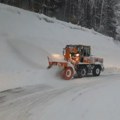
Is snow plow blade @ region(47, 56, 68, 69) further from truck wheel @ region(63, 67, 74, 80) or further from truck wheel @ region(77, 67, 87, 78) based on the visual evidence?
truck wheel @ region(77, 67, 87, 78)

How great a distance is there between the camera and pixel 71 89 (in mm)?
19516

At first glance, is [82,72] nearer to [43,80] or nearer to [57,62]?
[57,62]

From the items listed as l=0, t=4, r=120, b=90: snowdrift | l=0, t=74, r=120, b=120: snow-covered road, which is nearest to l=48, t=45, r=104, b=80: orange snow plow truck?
l=0, t=4, r=120, b=90: snowdrift

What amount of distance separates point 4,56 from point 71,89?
461 inches

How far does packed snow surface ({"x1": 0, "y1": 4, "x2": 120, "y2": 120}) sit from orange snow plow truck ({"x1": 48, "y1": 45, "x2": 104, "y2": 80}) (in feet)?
2.12

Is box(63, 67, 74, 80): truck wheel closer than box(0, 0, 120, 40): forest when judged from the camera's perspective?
Yes

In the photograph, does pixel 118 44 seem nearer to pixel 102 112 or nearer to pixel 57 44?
pixel 57 44

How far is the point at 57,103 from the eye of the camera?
15.1m

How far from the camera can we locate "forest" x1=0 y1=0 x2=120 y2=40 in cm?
5526

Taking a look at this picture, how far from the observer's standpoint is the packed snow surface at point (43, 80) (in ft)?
44.4

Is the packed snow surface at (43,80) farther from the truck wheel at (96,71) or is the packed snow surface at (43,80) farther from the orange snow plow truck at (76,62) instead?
the truck wheel at (96,71)

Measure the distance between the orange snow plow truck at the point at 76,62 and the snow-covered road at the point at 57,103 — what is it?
4.62m

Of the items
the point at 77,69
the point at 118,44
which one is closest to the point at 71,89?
the point at 77,69

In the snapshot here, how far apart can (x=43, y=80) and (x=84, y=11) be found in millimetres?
43590
